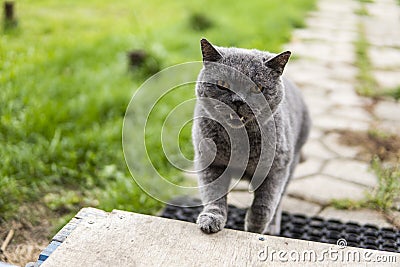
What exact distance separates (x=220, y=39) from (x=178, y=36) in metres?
0.56

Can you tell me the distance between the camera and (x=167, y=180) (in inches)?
115

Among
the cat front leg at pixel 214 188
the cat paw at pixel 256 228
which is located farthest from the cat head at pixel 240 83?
the cat paw at pixel 256 228

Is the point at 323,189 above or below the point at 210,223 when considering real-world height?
below

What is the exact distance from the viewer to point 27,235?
7.86 ft

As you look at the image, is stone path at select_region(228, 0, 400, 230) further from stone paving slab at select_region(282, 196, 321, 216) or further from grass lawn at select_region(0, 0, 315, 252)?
grass lawn at select_region(0, 0, 315, 252)

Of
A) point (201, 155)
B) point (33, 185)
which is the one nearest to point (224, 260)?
point (201, 155)

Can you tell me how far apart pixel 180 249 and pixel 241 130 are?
569 mm

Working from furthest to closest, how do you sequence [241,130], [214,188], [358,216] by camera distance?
[358,216]
[214,188]
[241,130]

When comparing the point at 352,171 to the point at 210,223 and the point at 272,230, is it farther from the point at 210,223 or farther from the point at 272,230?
the point at 210,223

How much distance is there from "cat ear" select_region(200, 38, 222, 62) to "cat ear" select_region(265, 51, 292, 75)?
0.21m

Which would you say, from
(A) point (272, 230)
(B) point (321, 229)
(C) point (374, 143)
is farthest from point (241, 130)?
(C) point (374, 143)

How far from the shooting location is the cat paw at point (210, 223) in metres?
1.89

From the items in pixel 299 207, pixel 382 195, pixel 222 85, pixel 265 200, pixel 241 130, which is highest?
pixel 222 85

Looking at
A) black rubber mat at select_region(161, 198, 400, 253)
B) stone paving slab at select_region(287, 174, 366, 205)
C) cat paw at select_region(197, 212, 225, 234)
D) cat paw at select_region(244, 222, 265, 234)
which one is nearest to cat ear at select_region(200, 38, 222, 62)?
cat paw at select_region(197, 212, 225, 234)
